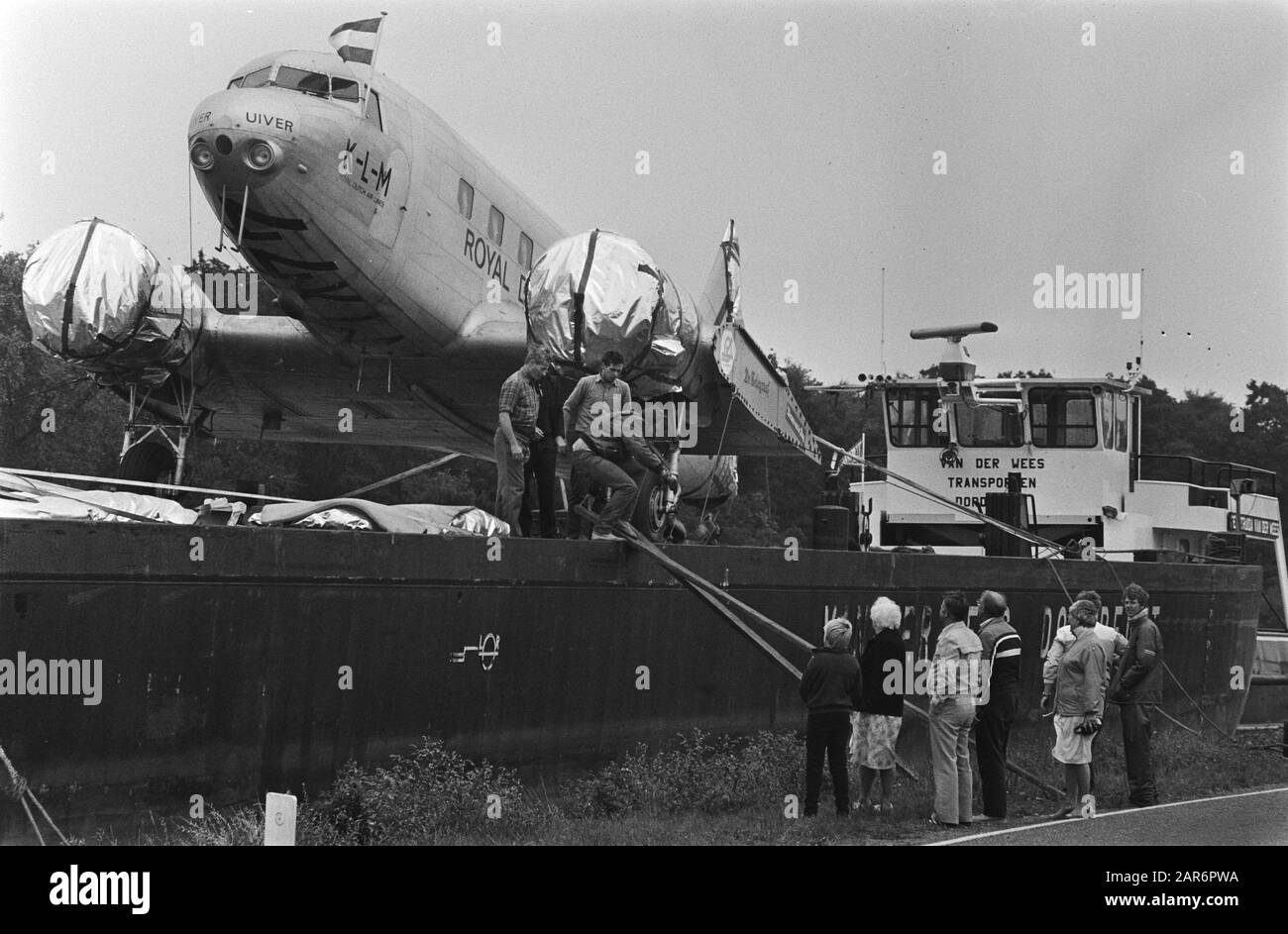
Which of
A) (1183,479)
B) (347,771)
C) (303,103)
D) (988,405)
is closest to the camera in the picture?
(347,771)

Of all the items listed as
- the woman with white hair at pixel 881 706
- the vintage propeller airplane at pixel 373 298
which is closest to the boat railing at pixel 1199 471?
the vintage propeller airplane at pixel 373 298

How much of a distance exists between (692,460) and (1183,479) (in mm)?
7448

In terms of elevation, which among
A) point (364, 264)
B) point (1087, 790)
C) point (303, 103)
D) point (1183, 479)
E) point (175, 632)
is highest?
point (303, 103)

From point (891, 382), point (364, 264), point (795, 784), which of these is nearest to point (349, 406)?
point (364, 264)

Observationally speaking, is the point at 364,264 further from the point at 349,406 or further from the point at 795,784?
the point at 795,784

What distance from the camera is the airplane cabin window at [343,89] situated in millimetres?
16609

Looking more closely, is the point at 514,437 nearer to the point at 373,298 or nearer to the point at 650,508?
the point at 650,508

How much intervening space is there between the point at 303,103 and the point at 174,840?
9547 mm

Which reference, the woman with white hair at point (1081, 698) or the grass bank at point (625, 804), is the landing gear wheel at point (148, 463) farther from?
the woman with white hair at point (1081, 698)

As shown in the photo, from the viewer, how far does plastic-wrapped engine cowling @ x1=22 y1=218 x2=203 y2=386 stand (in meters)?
16.1

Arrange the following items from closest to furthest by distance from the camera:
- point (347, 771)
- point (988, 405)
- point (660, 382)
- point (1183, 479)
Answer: point (347, 771) → point (660, 382) → point (988, 405) → point (1183, 479)

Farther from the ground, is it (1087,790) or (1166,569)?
(1166,569)

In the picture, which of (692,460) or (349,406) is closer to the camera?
(349,406)

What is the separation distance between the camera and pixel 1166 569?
61.6 ft
